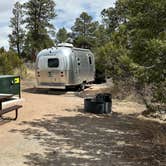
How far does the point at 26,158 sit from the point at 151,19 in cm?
352

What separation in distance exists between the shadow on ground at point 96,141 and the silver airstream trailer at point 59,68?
6.17 metres

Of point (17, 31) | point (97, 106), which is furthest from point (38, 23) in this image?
point (97, 106)

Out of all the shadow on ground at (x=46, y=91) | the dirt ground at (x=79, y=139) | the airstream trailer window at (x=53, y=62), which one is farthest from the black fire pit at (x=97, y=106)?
the shadow on ground at (x=46, y=91)

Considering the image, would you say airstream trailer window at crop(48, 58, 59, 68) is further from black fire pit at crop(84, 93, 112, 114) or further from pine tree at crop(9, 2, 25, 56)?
pine tree at crop(9, 2, 25, 56)

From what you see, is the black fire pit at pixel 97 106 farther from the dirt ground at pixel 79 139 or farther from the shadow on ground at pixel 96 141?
the shadow on ground at pixel 96 141

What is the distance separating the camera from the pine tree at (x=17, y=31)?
41000 millimetres

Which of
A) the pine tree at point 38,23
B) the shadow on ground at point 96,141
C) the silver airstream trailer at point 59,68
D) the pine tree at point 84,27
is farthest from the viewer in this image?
the pine tree at point 84,27

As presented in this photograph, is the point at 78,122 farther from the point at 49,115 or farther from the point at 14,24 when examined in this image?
the point at 14,24

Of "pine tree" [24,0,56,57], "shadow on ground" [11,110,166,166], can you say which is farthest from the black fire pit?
"pine tree" [24,0,56,57]

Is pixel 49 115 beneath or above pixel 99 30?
beneath

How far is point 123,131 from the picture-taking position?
953 cm

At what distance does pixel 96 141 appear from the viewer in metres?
8.34

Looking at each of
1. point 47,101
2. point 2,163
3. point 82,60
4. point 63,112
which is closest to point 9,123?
point 63,112

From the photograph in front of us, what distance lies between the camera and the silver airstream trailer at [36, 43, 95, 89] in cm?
1753
